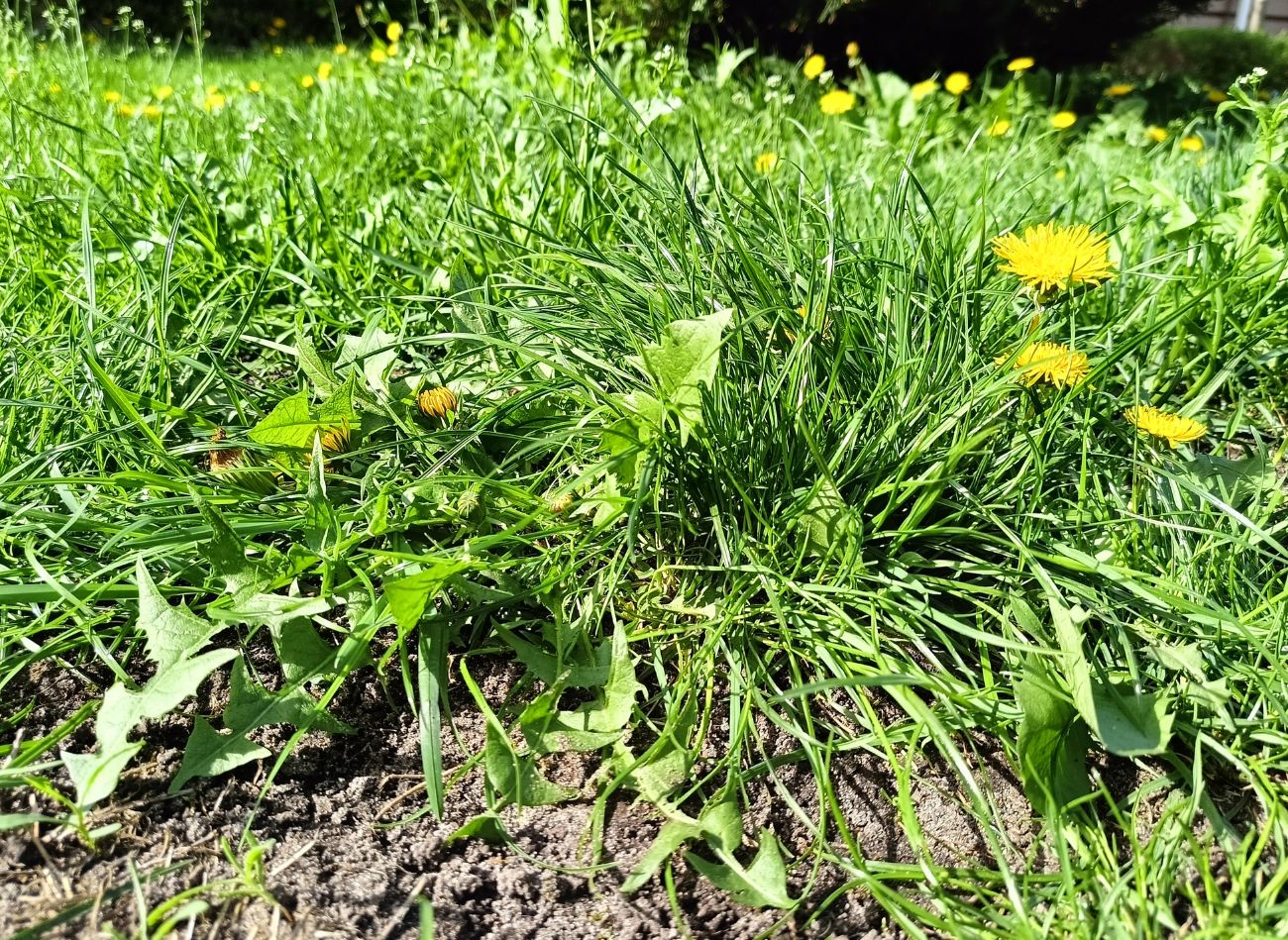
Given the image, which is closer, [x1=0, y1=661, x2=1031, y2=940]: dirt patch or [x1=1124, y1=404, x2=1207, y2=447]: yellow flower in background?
[x1=0, y1=661, x2=1031, y2=940]: dirt patch

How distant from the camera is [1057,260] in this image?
1361 mm

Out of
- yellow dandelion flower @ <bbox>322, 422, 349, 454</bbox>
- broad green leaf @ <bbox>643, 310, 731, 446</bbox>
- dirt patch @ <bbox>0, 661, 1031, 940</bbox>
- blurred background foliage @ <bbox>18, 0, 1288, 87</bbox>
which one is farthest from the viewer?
blurred background foliage @ <bbox>18, 0, 1288, 87</bbox>

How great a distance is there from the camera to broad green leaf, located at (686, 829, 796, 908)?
40.9 inches

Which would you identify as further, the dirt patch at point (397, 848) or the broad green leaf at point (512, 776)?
the broad green leaf at point (512, 776)

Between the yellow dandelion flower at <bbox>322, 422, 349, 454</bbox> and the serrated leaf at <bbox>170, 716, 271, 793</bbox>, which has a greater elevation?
the yellow dandelion flower at <bbox>322, 422, 349, 454</bbox>

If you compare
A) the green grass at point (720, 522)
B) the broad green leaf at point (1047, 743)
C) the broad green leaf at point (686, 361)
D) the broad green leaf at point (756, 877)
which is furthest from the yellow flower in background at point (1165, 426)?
Answer: the broad green leaf at point (756, 877)

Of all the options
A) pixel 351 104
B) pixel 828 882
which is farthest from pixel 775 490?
pixel 351 104

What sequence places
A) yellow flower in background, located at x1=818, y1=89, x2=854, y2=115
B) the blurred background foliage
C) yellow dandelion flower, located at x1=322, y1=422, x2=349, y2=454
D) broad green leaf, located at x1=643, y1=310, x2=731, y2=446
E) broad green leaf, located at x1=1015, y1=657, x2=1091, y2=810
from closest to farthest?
broad green leaf, located at x1=1015, y1=657, x2=1091, y2=810
broad green leaf, located at x1=643, y1=310, x2=731, y2=446
yellow dandelion flower, located at x1=322, y1=422, x2=349, y2=454
yellow flower in background, located at x1=818, y1=89, x2=854, y2=115
the blurred background foliage

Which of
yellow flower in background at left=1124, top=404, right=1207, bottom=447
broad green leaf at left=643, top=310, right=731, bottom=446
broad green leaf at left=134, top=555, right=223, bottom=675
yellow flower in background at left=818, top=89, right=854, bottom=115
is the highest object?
yellow flower in background at left=818, top=89, right=854, bottom=115

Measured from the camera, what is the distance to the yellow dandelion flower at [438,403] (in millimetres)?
1472

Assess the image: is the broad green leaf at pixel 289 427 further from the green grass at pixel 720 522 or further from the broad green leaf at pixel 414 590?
the broad green leaf at pixel 414 590

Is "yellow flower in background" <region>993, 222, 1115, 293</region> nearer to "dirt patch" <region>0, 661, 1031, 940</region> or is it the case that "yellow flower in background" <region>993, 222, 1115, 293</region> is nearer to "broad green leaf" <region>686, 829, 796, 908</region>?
"dirt patch" <region>0, 661, 1031, 940</region>

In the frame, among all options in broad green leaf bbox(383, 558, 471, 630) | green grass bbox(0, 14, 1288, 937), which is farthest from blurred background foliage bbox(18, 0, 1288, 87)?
broad green leaf bbox(383, 558, 471, 630)

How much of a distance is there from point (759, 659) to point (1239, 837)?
59 centimetres
